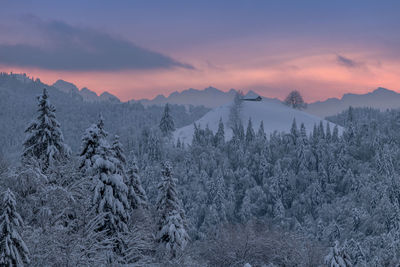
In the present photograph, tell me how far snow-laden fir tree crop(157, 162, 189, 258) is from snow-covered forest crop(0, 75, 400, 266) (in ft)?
0.36

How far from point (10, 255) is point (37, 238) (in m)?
4.20

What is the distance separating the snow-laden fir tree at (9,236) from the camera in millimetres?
19172

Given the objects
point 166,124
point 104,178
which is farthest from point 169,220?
point 166,124

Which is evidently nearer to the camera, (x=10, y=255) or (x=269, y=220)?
(x=10, y=255)

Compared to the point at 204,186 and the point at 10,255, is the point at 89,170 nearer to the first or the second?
the point at 10,255

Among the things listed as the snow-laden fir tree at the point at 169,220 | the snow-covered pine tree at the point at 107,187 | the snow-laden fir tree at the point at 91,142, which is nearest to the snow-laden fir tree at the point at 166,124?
the snow-laden fir tree at the point at 169,220

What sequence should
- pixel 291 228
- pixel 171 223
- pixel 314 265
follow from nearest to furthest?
pixel 171 223 → pixel 314 265 → pixel 291 228

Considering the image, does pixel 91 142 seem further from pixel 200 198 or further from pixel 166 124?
pixel 166 124

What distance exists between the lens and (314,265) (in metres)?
44.3

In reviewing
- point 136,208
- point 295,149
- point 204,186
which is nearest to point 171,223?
point 136,208

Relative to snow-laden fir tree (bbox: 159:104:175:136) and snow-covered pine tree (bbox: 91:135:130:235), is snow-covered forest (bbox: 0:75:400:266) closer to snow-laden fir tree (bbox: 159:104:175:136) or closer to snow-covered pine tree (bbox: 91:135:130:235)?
snow-covered pine tree (bbox: 91:135:130:235)

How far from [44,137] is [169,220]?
1344 centimetres

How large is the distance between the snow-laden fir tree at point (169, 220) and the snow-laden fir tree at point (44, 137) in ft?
33.0

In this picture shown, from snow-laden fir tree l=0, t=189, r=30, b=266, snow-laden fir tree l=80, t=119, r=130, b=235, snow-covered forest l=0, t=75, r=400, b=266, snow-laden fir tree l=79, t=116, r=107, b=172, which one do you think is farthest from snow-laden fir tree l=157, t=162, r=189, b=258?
snow-laden fir tree l=0, t=189, r=30, b=266
